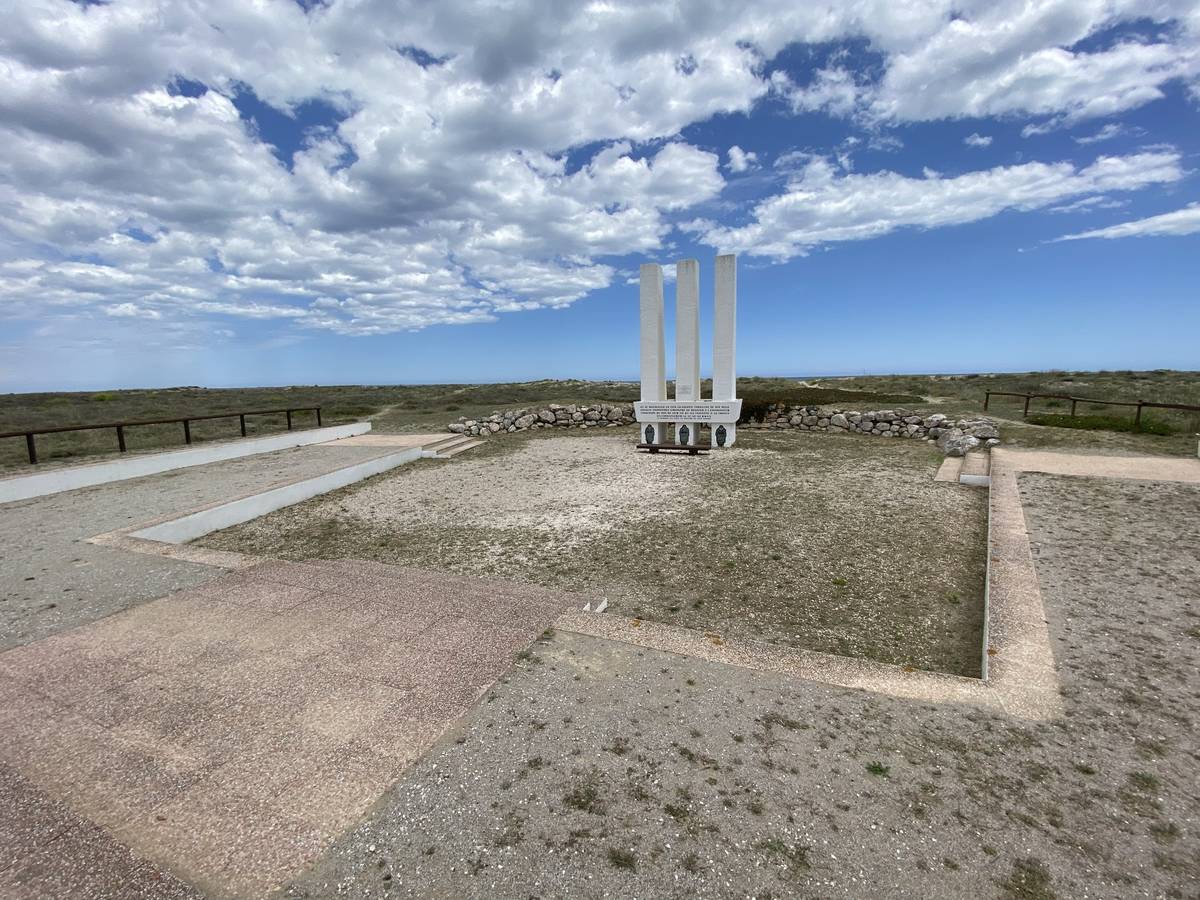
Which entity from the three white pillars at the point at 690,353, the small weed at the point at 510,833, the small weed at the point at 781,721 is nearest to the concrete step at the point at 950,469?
the three white pillars at the point at 690,353

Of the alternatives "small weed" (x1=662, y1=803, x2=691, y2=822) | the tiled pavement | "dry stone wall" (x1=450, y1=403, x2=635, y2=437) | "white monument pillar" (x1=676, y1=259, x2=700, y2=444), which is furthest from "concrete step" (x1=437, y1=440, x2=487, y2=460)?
"small weed" (x1=662, y1=803, x2=691, y2=822)

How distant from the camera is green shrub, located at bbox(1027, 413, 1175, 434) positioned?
41.6 feet

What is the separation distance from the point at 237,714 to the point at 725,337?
12.6 m

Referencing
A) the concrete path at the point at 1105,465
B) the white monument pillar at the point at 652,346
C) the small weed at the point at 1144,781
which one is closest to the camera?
the small weed at the point at 1144,781

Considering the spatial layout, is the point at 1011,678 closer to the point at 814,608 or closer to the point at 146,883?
the point at 814,608

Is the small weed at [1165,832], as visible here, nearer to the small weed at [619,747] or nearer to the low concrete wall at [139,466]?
the small weed at [619,747]

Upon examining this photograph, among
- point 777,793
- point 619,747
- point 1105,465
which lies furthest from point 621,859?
point 1105,465

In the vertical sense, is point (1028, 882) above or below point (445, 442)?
below

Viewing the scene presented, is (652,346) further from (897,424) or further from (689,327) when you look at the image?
(897,424)

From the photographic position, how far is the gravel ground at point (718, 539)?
453 cm

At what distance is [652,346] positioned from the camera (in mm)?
13883

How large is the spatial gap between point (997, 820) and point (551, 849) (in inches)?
69.1

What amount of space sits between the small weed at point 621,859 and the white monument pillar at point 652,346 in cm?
1233

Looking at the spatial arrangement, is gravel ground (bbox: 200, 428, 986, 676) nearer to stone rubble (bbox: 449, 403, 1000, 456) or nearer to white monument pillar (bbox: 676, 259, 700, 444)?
stone rubble (bbox: 449, 403, 1000, 456)
